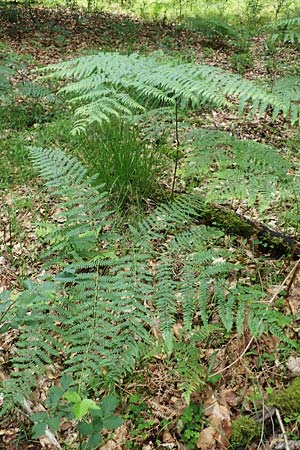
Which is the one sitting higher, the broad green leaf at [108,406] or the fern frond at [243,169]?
the fern frond at [243,169]

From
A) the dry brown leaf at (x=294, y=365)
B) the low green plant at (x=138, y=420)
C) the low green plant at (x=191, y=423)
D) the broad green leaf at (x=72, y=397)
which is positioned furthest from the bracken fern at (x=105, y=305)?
the dry brown leaf at (x=294, y=365)

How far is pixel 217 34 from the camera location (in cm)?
876

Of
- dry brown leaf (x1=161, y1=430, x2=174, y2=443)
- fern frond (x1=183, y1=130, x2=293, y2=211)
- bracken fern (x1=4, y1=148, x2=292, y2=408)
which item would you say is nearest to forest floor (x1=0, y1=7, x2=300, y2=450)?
dry brown leaf (x1=161, y1=430, x2=174, y2=443)

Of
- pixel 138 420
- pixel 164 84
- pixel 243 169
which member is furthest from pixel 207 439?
pixel 164 84

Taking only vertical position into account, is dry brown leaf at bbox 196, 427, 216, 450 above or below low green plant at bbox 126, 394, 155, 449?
above

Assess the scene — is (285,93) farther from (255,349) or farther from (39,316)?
(39,316)

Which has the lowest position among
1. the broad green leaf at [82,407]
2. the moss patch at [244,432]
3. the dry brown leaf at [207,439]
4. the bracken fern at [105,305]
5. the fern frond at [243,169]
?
the dry brown leaf at [207,439]

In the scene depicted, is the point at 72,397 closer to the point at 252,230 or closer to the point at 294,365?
the point at 294,365

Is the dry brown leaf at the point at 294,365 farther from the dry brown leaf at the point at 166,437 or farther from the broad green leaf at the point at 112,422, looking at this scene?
the broad green leaf at the point at 112,422

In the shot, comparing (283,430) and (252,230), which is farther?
(252,230)

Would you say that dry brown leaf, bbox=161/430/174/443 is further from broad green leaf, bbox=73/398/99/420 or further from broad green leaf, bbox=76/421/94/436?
broad green leaf, bbox=73/398/99/420

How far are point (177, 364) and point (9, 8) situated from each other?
34.5ft

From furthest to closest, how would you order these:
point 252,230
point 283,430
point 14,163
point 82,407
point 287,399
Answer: point 14,163, point 252,230, point 287,399, point 283,430, point 82,407

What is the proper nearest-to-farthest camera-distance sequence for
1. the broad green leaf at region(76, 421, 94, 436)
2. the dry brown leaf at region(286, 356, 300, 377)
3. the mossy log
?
1. the broad green leaf at region(76, 421, 94, 436)
2. the dry brown leaf at region(286, 356, 300, 377)
3. the mossy log
